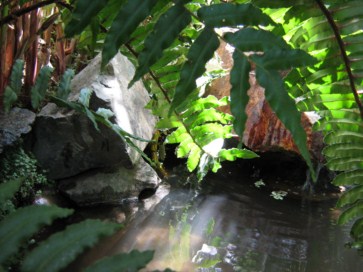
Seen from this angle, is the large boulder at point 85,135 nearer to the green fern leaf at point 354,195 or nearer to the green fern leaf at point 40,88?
the green fern leaf at point 40,88

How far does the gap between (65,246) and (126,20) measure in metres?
0.43

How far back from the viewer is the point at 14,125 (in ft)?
8.94

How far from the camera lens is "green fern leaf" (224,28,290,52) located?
2.57 ft

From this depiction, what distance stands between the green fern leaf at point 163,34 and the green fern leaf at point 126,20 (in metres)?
0.04

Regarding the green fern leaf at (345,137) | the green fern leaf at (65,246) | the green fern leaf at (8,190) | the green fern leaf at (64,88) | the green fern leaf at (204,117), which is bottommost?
the green fern leaf at (65,246)

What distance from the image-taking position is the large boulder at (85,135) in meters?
Answer: 2.85

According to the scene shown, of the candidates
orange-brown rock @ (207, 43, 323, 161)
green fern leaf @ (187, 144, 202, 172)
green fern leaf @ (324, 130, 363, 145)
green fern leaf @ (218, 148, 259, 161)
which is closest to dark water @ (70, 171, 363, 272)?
orange-brown rock @ (207, 43, 323, 161)

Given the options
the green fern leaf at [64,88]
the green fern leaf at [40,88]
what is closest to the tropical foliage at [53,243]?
the green fern leaf at [40,88]

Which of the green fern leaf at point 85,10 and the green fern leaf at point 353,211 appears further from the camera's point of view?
the green fern leaf at point 353,211

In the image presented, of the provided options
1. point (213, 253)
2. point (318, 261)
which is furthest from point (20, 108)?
point (318, 261)

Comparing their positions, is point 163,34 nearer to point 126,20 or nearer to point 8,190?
point 126,20

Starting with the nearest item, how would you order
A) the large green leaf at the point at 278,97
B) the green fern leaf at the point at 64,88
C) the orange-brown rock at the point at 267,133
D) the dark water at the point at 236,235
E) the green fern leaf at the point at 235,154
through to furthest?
1. the large green leaf at the point at 278,97
2. the green fern leaf at the point at 235,154
3. the green fern leaf at the point at 64,88
4. the dark water at the point at 236,235
5. the orange-brown rock at the point at 267,133

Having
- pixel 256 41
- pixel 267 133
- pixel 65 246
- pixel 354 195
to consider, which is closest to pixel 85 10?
pixel 256 41

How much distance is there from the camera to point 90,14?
2.56 feet
